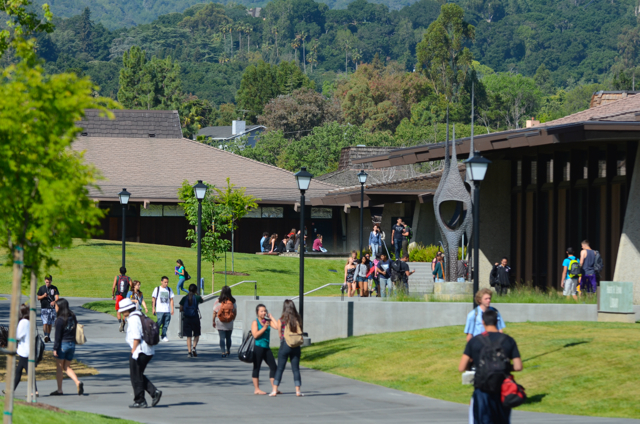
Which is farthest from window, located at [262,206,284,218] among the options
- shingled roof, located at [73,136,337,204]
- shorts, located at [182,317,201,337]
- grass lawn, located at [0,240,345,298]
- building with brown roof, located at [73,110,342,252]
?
shorts, located at [182,317,201,337]

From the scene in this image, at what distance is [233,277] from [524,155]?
13257 millimetres

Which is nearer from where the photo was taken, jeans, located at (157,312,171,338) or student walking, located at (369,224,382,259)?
jeans, located at (157,312,171,338)

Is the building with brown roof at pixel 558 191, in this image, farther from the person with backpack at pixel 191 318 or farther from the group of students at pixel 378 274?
the person with backpack at pixel 191 318

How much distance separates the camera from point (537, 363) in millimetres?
16141

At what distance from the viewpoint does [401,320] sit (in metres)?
22.0

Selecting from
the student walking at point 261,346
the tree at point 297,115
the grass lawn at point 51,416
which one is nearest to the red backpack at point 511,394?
the grass lawn at point 51,416

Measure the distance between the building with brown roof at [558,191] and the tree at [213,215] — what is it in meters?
9.45

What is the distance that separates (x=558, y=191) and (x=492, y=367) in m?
19.3

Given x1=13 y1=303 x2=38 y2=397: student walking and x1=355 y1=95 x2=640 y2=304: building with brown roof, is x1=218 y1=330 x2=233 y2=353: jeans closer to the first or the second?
x1=13 y1=303 x2=38 y2=397: student walking

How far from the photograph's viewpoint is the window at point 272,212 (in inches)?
1925

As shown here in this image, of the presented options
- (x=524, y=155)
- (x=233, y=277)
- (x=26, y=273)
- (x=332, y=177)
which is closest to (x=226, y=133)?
(x=332, y=177)

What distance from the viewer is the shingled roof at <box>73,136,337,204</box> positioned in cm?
4662

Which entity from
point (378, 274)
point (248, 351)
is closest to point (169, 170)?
point (378, 274)

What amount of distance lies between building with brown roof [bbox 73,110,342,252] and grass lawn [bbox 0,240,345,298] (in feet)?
12.3
